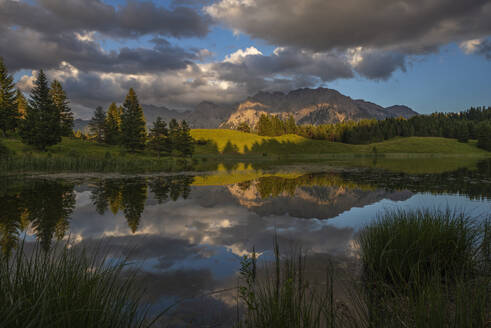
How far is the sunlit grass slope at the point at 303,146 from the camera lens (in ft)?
361

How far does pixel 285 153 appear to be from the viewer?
11356 cm

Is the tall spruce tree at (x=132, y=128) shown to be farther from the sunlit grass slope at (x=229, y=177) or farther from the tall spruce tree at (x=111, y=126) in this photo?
the sunlit grass slope at (x=229, y=177)

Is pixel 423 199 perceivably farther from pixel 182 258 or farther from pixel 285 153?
pixel 285 153

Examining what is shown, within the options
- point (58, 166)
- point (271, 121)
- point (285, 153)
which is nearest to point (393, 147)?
point (285, 153)

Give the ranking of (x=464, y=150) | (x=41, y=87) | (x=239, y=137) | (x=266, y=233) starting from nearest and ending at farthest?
(x=266, y=233) < (x=41, y=87) < (x=464, y=150) < (x=239, y=137)

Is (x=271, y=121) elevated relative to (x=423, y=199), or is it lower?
elevated

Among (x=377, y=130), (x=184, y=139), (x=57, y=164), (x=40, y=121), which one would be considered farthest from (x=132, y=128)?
(x=377, y=130)

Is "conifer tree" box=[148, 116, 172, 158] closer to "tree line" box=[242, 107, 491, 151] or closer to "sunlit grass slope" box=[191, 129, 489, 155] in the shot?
"sunlit grass slope" box=[191, 129, 489, 155]

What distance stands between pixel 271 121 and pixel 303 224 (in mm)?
140210

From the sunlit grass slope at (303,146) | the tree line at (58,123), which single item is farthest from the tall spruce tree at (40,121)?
the sunlit grass slope at (303,146)

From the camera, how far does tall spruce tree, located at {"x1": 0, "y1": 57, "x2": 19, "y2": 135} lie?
6088 cm

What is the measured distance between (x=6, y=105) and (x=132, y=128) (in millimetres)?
28136

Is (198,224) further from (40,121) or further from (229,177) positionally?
(40,121)

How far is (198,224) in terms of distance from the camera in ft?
37.3
